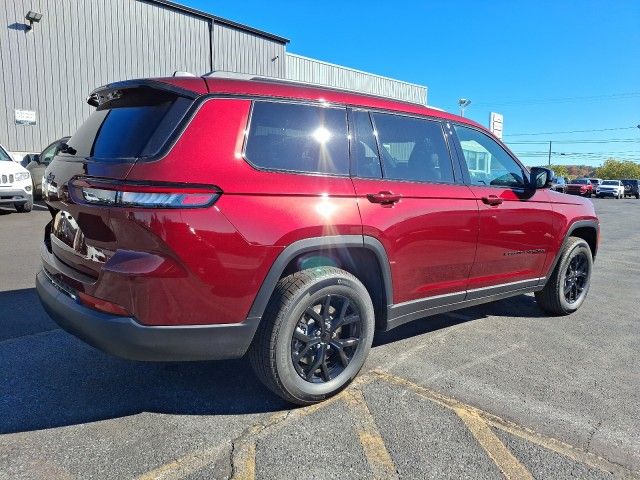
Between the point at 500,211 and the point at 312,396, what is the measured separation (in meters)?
2.18

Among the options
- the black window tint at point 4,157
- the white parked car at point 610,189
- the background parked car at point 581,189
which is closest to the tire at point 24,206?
the black window tint at point 4,157

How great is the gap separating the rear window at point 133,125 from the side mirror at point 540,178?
3.17 m

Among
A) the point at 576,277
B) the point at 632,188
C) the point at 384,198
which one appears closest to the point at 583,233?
the point at 576,277

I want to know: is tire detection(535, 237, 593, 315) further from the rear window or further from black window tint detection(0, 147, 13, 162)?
black window tint detection(0, 147, 13, 162)

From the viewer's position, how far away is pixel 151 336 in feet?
7.85

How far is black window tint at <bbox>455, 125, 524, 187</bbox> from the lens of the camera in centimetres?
396

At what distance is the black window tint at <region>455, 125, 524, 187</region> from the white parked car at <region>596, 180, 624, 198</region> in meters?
47.7

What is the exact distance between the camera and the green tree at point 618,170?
103938 mm

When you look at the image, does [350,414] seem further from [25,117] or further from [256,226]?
[25,117]

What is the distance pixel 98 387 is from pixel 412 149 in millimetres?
2703

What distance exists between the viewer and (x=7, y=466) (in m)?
2.26

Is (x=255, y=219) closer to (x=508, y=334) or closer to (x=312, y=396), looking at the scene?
(x=312, y=396)

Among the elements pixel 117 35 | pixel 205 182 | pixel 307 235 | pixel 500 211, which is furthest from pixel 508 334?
pixel 117 35

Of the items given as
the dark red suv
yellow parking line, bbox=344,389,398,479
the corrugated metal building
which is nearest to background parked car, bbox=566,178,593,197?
the corrugated metal building
